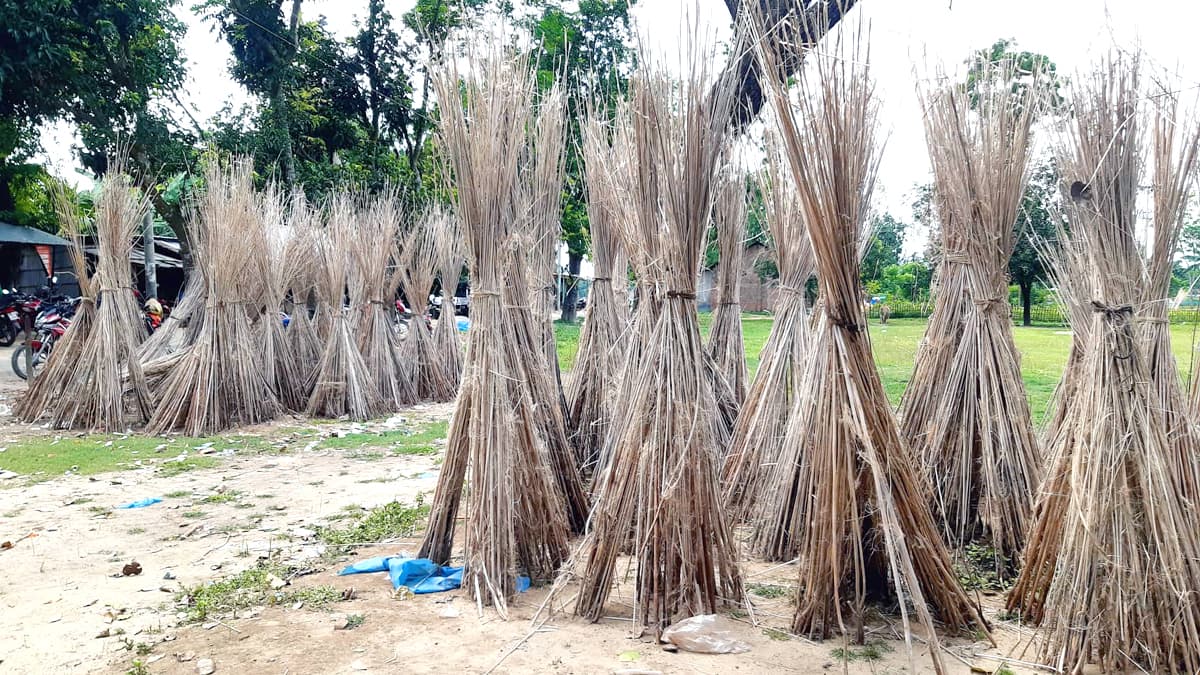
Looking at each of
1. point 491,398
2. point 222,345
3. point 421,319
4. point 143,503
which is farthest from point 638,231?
point 421,319

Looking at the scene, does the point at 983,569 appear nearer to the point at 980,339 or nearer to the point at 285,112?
the point at 980,339

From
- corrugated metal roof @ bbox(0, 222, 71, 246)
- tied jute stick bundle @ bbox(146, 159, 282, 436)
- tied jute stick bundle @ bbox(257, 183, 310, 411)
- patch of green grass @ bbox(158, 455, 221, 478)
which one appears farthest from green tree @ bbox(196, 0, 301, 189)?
patch of green grass @ bbox(158, 455, 221, 478)

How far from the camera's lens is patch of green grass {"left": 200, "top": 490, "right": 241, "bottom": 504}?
4.47 meters

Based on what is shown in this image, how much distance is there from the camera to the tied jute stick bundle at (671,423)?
2.53 meters

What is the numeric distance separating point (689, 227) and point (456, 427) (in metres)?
1.24

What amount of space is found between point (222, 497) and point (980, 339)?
167 inches

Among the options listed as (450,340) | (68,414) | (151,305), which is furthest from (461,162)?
(151,305)

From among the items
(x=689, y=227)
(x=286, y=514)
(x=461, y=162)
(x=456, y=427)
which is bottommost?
(x=286, y=514)

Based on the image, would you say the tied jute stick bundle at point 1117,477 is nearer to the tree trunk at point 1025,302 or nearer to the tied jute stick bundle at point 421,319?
the tied jute stick bundle at point 421,319

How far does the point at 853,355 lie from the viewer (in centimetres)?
238

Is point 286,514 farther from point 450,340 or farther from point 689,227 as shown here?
point 450,340

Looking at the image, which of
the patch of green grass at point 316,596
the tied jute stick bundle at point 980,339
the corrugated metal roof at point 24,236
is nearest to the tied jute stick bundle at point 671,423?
the patch of green grass at point 316,596

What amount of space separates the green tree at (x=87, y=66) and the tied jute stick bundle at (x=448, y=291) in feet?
16.6

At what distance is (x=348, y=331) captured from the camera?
7895 mm
